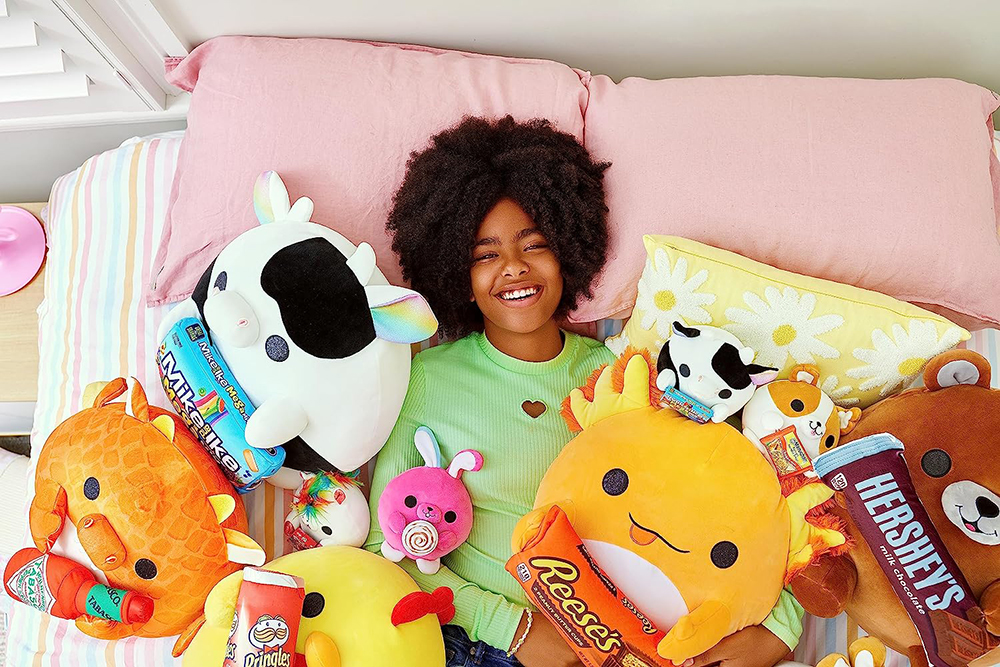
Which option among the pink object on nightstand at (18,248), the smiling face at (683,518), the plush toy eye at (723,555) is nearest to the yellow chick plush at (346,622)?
the smiling face at (683,518)

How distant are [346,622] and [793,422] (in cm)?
55

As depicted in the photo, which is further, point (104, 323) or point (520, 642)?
point (104, 323)

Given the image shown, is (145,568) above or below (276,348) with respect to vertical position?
below

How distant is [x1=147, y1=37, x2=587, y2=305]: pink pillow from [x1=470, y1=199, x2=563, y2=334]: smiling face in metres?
0.14

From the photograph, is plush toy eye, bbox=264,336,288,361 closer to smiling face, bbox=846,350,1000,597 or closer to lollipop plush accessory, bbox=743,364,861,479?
lollipop plush accessory, bbox=743,364,861,479

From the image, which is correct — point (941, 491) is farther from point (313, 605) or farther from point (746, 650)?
point (313, 605)

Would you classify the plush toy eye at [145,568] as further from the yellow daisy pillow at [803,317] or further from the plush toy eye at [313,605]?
the yellow daisy pillow at [803,317]

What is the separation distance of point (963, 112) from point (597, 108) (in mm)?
485

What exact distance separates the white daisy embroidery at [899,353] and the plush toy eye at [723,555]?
27 centimetres

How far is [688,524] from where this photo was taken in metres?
0.86

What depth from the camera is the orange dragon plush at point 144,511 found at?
2.92 ft

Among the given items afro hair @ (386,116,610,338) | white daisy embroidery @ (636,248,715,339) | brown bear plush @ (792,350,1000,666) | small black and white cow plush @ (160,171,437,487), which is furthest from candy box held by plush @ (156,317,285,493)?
brown bear plush @ (792,350,1000,666)

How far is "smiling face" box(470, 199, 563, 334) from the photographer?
1.04m

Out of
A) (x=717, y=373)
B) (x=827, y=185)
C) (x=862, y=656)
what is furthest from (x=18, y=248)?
(x=862, y=656)
